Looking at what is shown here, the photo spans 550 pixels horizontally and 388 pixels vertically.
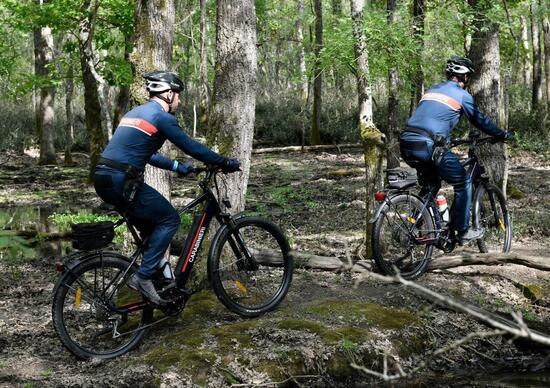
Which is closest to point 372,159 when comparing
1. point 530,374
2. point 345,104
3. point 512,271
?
point 512,271

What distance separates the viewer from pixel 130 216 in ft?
19.0

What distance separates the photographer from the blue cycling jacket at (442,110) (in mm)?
7492

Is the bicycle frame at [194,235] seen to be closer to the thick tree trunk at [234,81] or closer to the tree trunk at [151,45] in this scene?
the thick tree trunk at [234,81]

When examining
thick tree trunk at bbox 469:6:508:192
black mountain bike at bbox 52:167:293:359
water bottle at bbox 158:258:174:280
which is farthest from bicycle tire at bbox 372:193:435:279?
thick tree trunk at bbox 469:6:508:192

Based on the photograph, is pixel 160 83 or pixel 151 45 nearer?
pixel 160 83

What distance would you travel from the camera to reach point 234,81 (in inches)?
282

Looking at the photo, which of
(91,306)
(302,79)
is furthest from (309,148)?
(91,306)

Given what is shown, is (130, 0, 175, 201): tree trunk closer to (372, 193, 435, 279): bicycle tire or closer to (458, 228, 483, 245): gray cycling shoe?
(372, 193, 435, 279): bicycle tire

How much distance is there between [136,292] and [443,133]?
12.0 feet

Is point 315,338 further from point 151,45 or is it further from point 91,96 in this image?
point 91,96

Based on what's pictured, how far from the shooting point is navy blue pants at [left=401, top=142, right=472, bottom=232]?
24.7ft

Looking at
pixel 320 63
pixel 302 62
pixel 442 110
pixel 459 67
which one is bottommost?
pixel 442 110

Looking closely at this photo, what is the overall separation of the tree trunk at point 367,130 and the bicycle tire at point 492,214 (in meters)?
1.23

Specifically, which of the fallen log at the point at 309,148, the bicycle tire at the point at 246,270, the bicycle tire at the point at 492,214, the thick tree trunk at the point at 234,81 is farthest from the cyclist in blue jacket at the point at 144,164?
the fallen log at the point at 309,148
